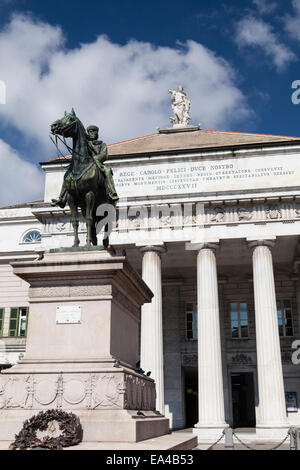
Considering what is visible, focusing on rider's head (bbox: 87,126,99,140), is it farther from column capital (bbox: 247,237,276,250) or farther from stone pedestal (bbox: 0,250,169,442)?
column capital (bbox: 247,237,276,250)

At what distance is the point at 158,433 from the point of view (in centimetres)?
905

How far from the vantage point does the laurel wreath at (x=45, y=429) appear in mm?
6957

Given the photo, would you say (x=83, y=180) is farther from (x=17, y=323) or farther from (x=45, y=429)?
(x=17, y=323)

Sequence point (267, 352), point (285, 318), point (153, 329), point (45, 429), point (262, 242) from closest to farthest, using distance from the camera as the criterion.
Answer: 1. point (45, 429)
2. point (267, 352)
3. point (153, 329)
4. point (262, 242)
5. point (285, 318)

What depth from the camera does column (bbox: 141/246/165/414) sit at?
2783 cm

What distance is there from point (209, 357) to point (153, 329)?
3341 millimetres

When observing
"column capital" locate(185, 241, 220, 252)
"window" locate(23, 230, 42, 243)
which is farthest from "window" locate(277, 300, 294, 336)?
"window" locate(23, 230, 42, 243)

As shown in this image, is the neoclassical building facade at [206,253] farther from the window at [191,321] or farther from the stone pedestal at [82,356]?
the stone pedestal at [82,356]

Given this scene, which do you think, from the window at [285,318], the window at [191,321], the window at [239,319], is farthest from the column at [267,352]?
the window at [191,321]

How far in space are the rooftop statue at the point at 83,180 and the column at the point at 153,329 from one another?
18.7 m

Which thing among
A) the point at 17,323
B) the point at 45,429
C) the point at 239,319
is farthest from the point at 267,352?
the point at 45,429

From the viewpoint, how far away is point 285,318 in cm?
3538

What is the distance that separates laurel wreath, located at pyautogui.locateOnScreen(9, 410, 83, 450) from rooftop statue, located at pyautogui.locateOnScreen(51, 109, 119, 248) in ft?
10.7
